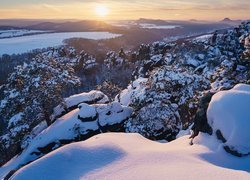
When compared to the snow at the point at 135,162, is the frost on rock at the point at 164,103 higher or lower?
lower

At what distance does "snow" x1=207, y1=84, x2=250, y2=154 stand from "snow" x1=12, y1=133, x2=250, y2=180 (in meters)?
0.53

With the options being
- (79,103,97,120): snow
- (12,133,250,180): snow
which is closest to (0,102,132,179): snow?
(79,103,97,120): snow

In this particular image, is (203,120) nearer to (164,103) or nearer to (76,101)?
(164,103)

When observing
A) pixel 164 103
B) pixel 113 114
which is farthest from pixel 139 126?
pixel 113 114

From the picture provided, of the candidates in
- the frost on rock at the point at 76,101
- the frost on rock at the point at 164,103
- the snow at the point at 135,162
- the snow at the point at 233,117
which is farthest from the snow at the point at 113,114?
the snow at the point at 233,117

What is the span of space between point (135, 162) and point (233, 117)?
4403mm

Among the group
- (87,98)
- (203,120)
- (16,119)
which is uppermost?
(203,120)

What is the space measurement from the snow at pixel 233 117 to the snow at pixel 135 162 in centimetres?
53

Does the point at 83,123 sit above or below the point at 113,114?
below

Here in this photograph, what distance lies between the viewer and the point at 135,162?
1180cm

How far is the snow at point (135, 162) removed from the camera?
34.3ft

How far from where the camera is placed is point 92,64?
3994 inches

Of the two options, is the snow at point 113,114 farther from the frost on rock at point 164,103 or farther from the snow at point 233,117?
the snow at point 233,117

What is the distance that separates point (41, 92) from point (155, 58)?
39.3 meters
